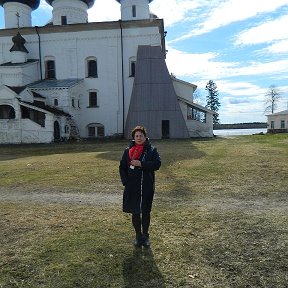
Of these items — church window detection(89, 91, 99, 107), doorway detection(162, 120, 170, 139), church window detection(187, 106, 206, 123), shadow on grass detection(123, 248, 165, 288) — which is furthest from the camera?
church window detection(89, 91, 99, 107)

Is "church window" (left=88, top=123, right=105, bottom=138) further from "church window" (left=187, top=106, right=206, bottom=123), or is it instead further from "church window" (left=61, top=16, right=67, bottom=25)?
"church window" (left=61, top=16, right=67, bottom=25)

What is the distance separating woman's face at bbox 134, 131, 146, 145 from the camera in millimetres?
5918

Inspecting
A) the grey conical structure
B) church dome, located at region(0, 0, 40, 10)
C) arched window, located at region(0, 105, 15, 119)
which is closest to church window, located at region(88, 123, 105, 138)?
the grey conical structure

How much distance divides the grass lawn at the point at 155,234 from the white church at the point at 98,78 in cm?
2434

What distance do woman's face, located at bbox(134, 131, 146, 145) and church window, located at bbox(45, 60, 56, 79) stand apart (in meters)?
37.1

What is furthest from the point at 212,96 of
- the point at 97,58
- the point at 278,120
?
the point at 97,58

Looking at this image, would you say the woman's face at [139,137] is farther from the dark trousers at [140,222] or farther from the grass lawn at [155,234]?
the grass lawn at [155,234]

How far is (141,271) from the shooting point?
17.2 ft

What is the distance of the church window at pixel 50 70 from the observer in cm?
4096

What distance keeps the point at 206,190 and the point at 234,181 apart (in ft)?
5.47

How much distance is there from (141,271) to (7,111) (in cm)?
3242

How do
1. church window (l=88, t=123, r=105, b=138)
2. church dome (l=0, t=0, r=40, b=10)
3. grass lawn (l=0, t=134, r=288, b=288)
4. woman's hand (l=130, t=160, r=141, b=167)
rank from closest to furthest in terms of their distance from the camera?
grass lawn (l=0, t=134, r=288, b=288)
woman's hand (l=130, t=160, r=141, b=167)
church window (l=88, t=123, r=105, b=138)
church dome (l=0, t=0, r=40, b=10)

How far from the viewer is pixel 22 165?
16766mm

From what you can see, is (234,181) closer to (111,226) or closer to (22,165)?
(111,226)
